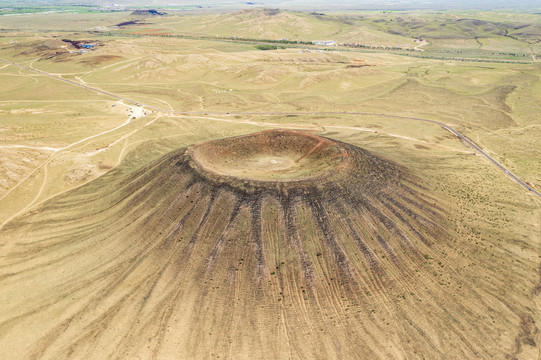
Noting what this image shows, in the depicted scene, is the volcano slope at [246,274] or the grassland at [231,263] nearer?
the volcano slope at [246,274]

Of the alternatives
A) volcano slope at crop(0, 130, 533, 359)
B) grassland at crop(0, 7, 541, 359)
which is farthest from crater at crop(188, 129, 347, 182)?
grassland at crop(0, 7, 541, 359)

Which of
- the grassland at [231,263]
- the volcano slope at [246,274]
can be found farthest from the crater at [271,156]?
the grassland at [231,263]

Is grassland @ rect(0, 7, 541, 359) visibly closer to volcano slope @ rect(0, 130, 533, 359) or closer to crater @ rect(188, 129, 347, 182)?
volcano slope @ rect(0, 130, 533, 359)

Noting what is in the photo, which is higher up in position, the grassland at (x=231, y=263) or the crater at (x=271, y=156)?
the crater at (x=271, y=156)

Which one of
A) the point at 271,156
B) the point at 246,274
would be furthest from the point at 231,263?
the point at 271,156

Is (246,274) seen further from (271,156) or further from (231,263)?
(271,156)

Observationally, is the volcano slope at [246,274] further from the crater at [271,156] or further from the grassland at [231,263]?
the crater at [271,156]

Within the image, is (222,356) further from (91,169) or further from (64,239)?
(91,169)
